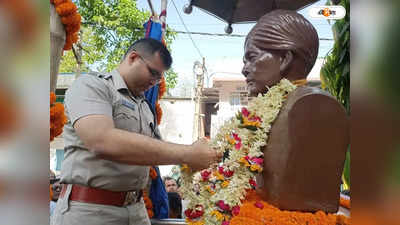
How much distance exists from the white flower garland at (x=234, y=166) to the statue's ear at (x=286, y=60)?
0.25 feet

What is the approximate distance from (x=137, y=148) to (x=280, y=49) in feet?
2.75

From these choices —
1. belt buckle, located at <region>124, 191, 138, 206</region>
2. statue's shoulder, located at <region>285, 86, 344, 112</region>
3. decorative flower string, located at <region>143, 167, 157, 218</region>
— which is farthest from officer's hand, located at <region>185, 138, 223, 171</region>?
decorative flower string, located at <region>143, 167, 157, 218</region>

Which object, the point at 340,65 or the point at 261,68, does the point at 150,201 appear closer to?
the point at 261,68

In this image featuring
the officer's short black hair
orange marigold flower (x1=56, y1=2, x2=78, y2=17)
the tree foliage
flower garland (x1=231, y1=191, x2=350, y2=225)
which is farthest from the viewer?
the tree foliage

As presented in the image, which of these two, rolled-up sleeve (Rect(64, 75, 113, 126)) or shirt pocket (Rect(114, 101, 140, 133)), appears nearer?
rolled-up sleeve (Rect(64, 75, 113, 126))

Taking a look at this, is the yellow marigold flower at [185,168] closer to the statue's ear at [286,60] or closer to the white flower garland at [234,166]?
the white flower garland at [234,166]

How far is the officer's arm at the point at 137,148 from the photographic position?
1.39m

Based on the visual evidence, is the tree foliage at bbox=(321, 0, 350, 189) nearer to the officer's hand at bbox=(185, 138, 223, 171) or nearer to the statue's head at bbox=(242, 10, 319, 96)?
the statue's head at bbox=(242, 10, 319, 96)

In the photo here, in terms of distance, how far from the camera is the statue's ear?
5.09ft

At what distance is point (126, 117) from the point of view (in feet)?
5.80

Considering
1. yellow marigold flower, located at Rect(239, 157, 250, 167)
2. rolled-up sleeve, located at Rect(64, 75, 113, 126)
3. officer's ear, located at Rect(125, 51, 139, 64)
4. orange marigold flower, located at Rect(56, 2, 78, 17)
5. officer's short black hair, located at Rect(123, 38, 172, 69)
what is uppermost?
orange marigold flower, located at Rect(56, 2, 78, 17)

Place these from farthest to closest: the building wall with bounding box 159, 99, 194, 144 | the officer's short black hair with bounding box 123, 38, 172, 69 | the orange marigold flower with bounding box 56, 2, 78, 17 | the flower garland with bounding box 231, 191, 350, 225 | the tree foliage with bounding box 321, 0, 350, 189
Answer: the building wall with bounding box 159, 99, 194, 144 → the tree foliage with bounding box 321, 0, 350, 189 → the orange marigold flower with bounding box 56, 2, 78, 17 → the officer's short black hair with bounding box 123, 38, 172, 69 → the flower garland with bounding box 231, 191, 350, 225

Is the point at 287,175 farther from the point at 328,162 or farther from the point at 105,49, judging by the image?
the point at 105,49

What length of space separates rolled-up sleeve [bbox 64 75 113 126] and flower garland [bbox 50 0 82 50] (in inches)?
27.0
